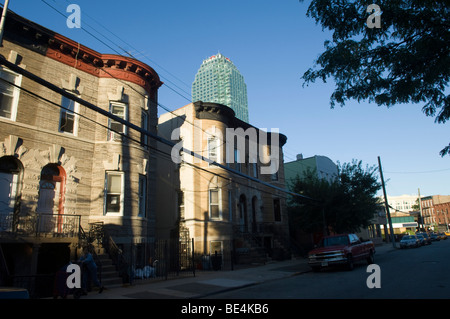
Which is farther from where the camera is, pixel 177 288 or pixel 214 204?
pixel 214 204

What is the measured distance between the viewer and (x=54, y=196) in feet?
46.9

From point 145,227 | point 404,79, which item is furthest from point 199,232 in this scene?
point 404,79

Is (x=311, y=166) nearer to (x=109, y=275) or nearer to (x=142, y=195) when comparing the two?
(x=142, y=195)

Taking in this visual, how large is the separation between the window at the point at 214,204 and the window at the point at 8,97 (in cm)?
1201

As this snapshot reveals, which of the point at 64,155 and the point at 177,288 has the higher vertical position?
the point at 64,155

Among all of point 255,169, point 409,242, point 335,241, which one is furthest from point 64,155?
point 409,242

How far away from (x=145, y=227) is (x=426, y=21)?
14293 millimetres

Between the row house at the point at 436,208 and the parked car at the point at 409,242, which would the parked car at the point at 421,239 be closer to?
the parked car at the point at 409,242

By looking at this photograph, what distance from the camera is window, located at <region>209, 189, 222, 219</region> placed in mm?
21375

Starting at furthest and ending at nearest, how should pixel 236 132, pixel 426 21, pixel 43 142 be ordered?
pixel 236 132 < pixel 43 142 < pixel 426 21

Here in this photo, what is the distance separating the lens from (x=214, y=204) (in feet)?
70.8

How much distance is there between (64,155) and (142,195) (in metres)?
A: 4.33

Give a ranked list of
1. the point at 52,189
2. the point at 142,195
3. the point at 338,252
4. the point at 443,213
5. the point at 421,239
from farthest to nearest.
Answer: the point at 443,213 < the point at 421,239 < the point at 142,195 < the point at 338,252 < the point at 52,189
